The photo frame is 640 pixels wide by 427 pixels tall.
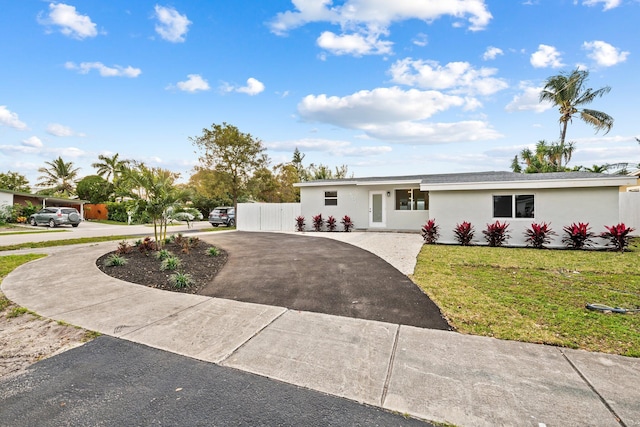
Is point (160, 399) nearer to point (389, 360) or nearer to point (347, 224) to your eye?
point (389, 360)

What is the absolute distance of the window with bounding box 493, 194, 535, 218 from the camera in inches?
431

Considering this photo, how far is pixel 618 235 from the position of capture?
30.7ft

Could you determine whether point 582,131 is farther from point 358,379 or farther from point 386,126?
point 358,379

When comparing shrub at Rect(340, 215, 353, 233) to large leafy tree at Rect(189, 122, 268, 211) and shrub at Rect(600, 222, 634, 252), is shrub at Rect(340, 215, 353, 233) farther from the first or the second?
large leafy tree at Rect(189, 122, 268, 211)

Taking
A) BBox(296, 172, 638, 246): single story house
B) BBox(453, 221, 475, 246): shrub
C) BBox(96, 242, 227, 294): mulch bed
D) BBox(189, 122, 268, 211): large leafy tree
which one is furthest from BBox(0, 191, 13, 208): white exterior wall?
BBox(453, 221, 475, 246): shrub

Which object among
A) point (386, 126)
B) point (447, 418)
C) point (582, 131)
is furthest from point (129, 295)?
point (582, 131)

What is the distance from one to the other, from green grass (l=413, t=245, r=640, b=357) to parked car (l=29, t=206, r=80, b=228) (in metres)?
25.5

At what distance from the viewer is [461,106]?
51.1ft

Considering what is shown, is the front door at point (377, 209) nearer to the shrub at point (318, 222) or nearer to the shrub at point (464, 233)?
the shrub at point (318, 222)

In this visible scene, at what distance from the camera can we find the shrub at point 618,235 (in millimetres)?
9331

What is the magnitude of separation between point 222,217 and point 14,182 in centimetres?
3294

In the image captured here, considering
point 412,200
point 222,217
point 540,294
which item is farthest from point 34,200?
point 540,294

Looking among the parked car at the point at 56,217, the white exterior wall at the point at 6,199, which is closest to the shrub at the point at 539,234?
the parked car at the point at 56,217

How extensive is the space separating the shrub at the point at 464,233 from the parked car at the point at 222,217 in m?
17.4
